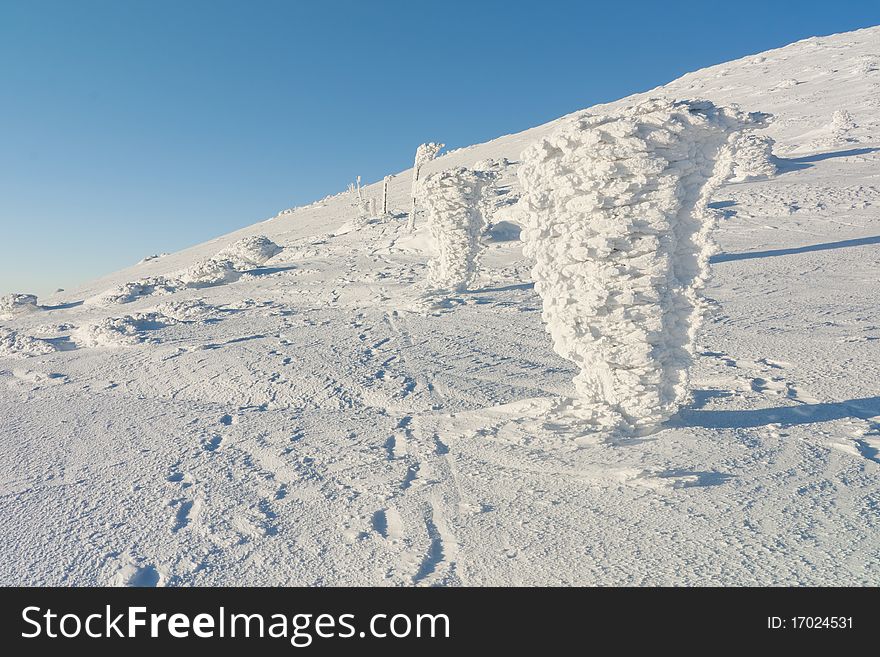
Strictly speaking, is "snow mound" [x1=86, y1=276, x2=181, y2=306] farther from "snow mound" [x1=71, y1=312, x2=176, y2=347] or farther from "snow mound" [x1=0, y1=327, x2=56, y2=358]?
"snow mound" [x1=0, y1=327, x2=56, y2=358]

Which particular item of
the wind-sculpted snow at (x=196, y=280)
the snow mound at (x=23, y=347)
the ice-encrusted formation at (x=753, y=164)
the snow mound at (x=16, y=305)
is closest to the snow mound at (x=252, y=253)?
the wind-sculpted snow at (x=196, y=280)

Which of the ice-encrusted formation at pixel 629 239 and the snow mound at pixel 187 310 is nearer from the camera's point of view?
the ice-encrusted formation at pixel 629 239

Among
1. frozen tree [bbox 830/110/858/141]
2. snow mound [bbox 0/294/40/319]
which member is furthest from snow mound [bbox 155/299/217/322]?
frozen tree [bbox 830/110/858/141]

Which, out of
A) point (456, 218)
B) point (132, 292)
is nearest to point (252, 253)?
point (132, 292)

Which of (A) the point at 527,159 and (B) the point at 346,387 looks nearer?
(A) the point at 527,159

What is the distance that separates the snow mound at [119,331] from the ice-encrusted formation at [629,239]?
10827 millimetres

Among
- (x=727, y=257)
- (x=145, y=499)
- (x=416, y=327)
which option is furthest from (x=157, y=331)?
(x=727, y=257)

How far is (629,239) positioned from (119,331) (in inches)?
511

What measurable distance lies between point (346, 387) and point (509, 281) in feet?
32.8

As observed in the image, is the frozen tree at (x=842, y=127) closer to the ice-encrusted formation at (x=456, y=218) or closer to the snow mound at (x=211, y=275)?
the ice-encrusted formation at (x=456, y=218)

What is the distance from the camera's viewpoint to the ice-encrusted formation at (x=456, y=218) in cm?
1727

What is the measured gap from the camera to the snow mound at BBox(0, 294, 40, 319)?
65.3ft

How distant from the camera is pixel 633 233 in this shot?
6688 millimetres
